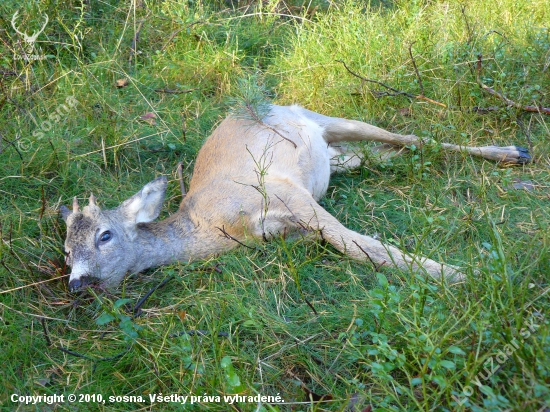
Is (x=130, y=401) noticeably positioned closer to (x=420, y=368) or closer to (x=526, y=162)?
(x=420, y=368)

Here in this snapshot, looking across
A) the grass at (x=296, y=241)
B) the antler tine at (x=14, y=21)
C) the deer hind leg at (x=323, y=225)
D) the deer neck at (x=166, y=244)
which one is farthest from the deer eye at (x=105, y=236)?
the antler tine at (x=14, y=21)

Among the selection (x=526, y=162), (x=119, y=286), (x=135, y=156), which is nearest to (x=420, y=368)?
(x=119, y=286)

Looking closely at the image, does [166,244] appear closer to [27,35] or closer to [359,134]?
[359,134]

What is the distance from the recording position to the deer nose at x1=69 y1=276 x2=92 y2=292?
3.87 m

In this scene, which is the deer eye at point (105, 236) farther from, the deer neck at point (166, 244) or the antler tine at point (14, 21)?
the antler tine at point (14, 21)

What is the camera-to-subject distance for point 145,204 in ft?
14.8

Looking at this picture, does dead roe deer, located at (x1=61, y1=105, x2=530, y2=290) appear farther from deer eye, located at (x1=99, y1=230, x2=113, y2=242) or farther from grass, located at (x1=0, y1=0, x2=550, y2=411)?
grass, located at (x1=0, y1=0, x2=550, y2=411)

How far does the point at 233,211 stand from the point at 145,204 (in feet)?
1.97

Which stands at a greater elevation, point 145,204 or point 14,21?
point 14,21

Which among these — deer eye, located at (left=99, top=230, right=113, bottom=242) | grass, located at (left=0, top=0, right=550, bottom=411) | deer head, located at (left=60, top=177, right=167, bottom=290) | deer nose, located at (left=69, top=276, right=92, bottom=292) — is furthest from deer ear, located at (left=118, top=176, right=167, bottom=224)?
deer nose, located at (left=69, top=276, right=92, bottom=292)

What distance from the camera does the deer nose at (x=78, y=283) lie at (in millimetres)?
3874

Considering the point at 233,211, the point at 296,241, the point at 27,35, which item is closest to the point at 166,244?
the point at 233,211

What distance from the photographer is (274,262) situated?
4098 millimetres

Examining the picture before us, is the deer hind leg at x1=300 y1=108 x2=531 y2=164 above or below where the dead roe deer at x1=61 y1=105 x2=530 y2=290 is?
below
